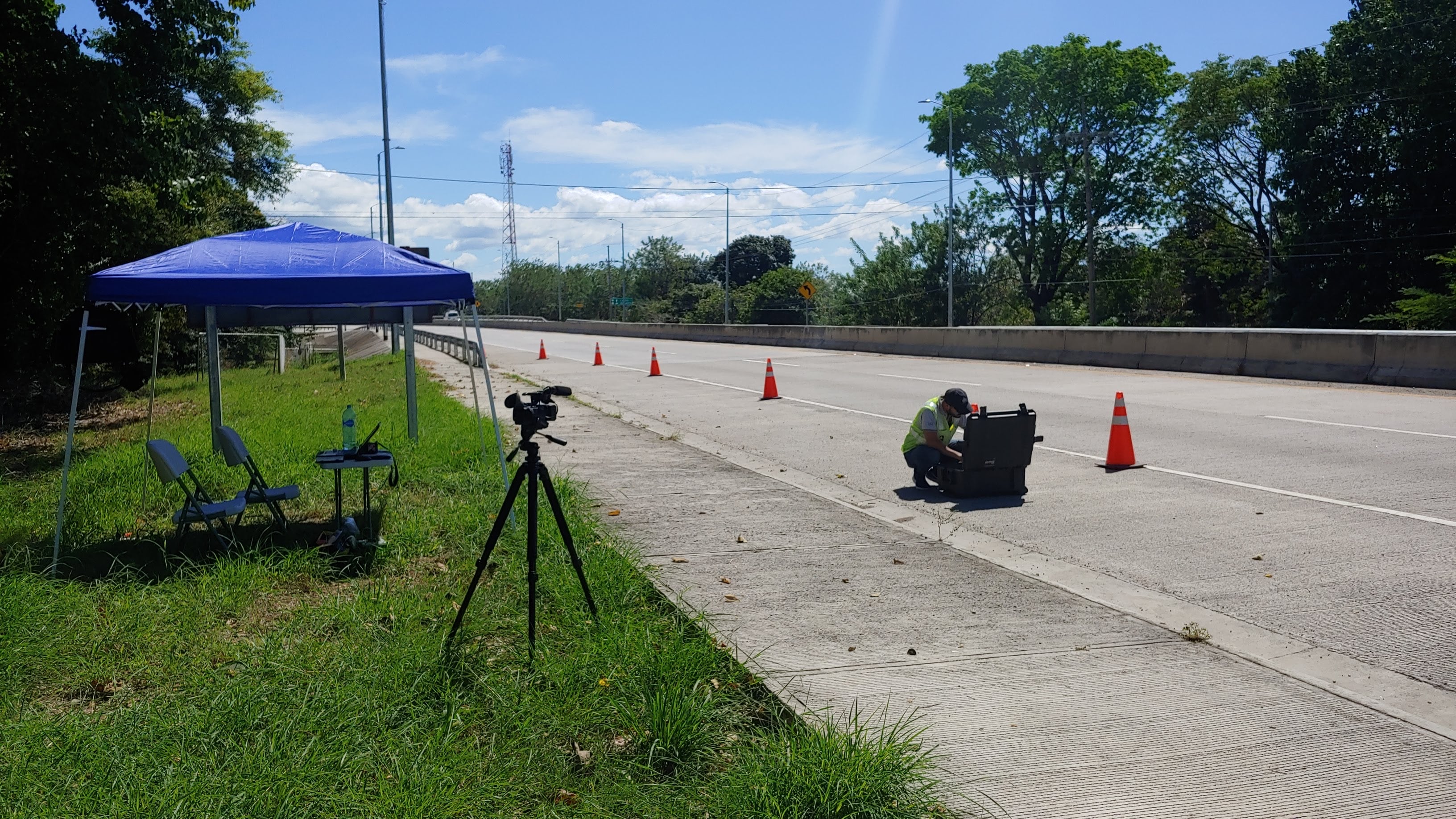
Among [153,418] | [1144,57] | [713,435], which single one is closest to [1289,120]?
[1144,57]

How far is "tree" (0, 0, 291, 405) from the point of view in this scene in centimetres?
1351

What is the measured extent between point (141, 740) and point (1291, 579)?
590 cm

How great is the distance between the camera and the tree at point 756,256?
118m

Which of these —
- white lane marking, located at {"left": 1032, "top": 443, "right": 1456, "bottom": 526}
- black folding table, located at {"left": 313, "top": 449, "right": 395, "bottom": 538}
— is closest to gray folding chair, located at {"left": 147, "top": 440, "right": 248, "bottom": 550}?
black folding table, located at {"left": 313, "top": 449, "right": 395, "bottom": 538}

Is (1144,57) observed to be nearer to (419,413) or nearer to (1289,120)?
(1289,120)

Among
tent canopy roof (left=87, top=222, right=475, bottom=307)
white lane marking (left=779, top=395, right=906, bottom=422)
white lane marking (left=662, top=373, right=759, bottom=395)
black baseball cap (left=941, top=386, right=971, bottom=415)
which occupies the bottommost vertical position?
white lane marking (left=662, top=373, right=759, bottom=395)

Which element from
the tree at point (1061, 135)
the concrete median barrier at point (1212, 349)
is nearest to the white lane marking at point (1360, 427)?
the concrete median barrier at point (1212, 349)

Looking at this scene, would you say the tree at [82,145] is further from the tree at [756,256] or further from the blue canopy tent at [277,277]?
the tree at [756,256]

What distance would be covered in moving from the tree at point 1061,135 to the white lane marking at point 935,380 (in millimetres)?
37092

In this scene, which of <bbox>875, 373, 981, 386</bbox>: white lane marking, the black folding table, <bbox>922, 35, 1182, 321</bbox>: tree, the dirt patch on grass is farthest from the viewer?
<bbox>922, 35, 1182, 321</bbox>: tree

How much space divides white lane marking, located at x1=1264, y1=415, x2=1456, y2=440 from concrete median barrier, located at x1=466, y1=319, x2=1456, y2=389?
459 centimetres

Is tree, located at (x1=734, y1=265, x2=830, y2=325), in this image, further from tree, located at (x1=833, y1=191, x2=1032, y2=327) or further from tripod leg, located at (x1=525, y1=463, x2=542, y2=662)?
tripod leg, located at (x1=525, y1=463, x2=542, y2=662)

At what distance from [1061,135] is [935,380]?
3833 cm

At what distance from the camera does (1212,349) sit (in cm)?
2141
